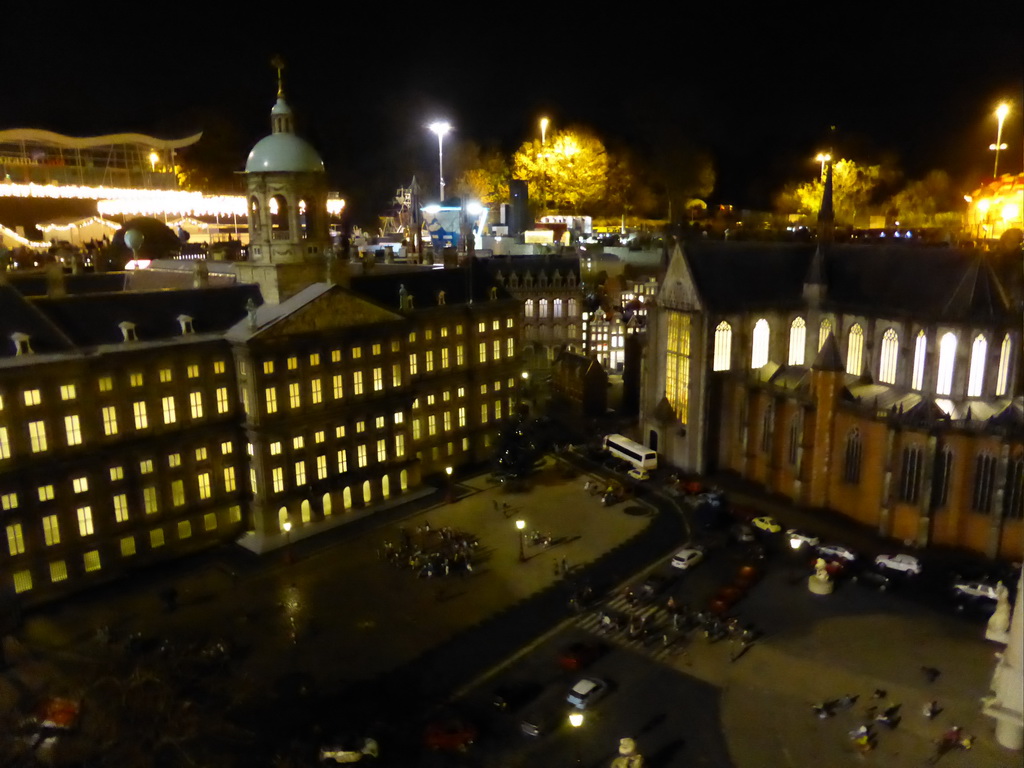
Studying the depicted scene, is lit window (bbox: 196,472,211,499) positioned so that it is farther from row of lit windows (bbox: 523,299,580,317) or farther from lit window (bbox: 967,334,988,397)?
row of lit windows (bbox: 523,299,580,317)

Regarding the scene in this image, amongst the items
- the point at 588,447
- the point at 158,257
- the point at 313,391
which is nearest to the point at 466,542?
the point at 313,391

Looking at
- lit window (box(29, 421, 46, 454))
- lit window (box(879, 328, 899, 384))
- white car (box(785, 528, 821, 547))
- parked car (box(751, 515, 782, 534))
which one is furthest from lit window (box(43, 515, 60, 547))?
lit window (box(879, 328, 899, 384))

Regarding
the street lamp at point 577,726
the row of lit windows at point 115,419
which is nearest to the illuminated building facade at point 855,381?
the street lamp at point 577,726

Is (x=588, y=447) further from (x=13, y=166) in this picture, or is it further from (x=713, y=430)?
(x=13, y=166)

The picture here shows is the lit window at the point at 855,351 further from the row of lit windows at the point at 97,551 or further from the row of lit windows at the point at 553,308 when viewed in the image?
the row of lit windows at the point at 97,551

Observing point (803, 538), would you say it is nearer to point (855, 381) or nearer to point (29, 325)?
point (855, 381)

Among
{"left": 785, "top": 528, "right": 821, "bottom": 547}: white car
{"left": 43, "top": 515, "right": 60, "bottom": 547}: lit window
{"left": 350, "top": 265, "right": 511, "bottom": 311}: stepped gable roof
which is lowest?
{"left": 785, "top": 528, "right": 821, "bottom": 547}: white car

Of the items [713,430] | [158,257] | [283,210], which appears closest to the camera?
[283,210]
